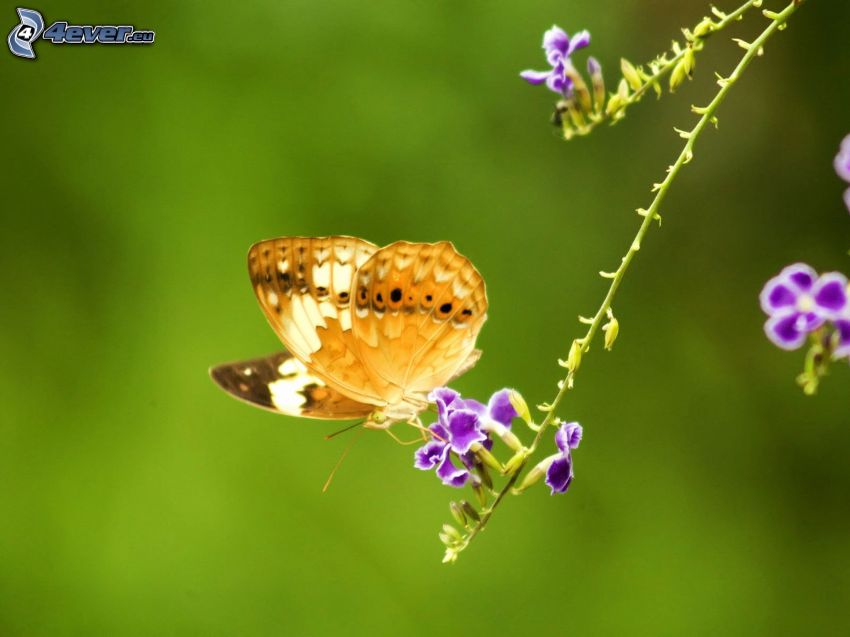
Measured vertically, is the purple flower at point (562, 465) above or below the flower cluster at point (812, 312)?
below

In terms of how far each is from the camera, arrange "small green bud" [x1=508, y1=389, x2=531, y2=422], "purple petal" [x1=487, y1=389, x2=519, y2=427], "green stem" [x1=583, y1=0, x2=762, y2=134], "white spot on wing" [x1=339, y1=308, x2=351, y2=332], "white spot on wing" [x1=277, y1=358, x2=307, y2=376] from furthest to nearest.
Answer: "white spot on wing" [x1=277, y1=358, x2=307, y2=376] → "white spot on wing" [x1=339, y1=308, x2=351, y2=332] → "purple petal" [x1=487, y1=389, x2=519, y2=427] → "small green bud" [x1=508, y1=389, x2=531, y2=422] → "green stem" [x1=583, y1=0, x2=762, y2=134]

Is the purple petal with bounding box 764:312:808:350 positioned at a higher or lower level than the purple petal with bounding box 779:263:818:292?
lower

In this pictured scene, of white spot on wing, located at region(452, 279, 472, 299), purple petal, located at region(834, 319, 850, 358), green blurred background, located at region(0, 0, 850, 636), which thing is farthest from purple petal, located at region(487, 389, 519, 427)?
green blurred background, located at region(0, 0, 850, 636)

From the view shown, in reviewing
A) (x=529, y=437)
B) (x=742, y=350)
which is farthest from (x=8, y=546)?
(x=742, y=350)

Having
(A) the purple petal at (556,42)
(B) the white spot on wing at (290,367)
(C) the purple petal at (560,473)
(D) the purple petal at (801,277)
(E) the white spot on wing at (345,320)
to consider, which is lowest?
(C) the purple petal at (560,473)

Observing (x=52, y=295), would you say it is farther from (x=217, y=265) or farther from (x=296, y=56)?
(x=296, y=56)

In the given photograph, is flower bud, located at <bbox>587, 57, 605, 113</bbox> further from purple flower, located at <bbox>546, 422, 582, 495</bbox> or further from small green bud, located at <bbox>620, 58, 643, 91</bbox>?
purple flower, located at <bbox>546, 422, 582, 495</bbox>

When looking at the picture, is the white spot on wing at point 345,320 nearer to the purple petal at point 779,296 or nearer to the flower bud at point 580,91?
the flower bud at point 580,91

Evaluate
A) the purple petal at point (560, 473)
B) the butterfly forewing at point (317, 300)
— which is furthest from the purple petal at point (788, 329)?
the butterfly forewing at point (317, 300)
